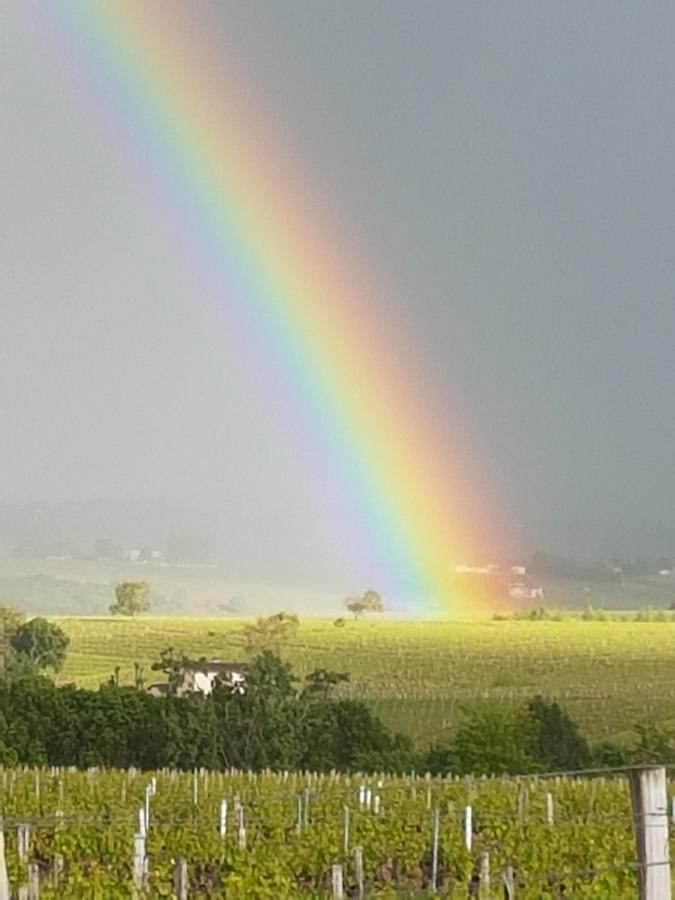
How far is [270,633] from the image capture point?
114250mm

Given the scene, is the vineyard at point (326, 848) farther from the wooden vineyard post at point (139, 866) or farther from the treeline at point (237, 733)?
the treeline at point (237, 733)

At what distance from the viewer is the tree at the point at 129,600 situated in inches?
6772

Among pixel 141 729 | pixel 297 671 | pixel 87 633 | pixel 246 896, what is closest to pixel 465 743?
pixel 141 729

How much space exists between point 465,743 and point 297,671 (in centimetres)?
5367

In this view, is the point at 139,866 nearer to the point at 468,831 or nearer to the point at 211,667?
the point at 468,831

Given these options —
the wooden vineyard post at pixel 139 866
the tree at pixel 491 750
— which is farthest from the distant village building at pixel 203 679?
the wooden vineyard post at pixel 139 866

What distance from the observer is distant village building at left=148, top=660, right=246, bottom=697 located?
155 ft

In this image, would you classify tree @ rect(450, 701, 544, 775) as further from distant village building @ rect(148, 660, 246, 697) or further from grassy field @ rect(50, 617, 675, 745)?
grassy field @ rect(50, 617, 675, 745)

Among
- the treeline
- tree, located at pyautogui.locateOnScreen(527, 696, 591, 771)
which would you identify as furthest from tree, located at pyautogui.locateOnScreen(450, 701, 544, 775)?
tree, located at pyautogui.locateOnScreen(527, 696, 591, 771)

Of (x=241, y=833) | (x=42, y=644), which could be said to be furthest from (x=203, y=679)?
(x=241, y=833)

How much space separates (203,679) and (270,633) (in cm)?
3904

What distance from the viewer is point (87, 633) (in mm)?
118750

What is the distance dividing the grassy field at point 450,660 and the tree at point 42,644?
1.38m

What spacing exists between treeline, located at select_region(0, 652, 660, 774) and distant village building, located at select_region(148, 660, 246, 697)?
1.19 metres
